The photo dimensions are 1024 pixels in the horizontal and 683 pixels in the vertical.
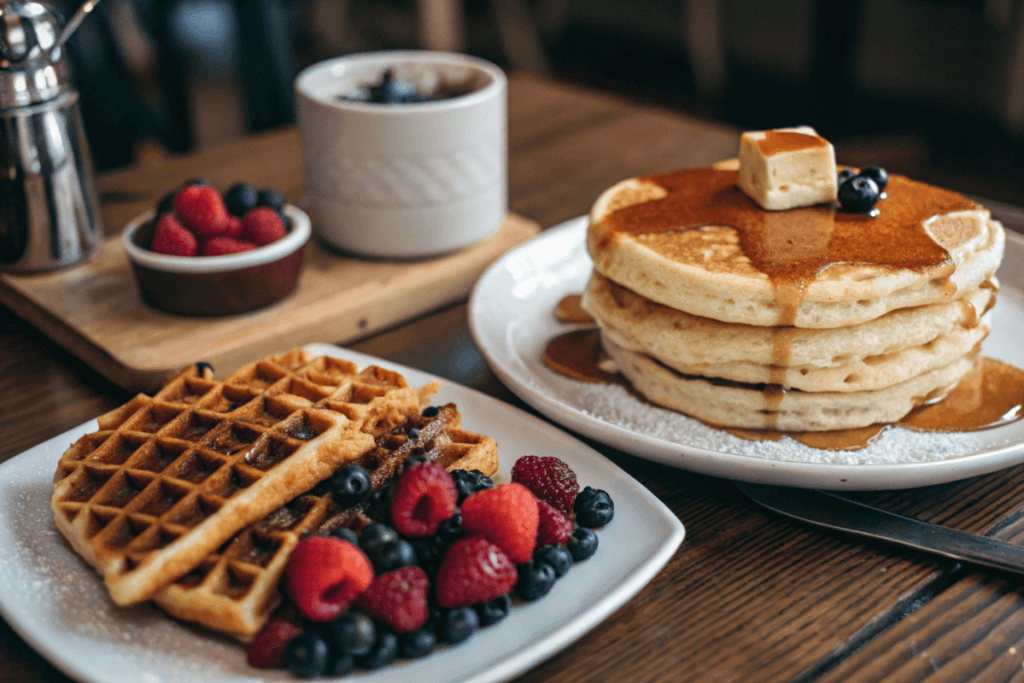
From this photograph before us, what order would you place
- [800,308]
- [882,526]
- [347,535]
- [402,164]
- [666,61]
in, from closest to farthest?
1. [347,535]
2. [882,526]
3. [800,308]
4. [402,164]
5. [666,61]

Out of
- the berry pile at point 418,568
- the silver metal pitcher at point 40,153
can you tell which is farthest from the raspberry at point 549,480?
the silver metal pitcher at point 40,153

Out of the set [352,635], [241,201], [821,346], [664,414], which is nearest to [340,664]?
[352,635]

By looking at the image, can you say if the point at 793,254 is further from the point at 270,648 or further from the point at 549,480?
the point at 270,648

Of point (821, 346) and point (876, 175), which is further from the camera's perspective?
point (876, 175)

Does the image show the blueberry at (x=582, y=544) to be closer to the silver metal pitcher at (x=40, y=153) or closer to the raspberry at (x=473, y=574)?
the raspberry at (x=473, y=574)

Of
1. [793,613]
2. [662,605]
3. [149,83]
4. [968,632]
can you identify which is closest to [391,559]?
[662,605]

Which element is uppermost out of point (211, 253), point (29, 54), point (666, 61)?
point (29, 54)

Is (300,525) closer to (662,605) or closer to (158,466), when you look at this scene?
(158,466)
